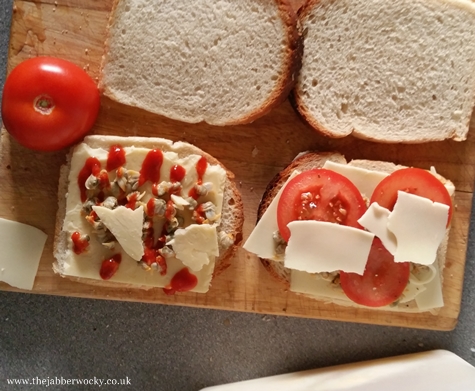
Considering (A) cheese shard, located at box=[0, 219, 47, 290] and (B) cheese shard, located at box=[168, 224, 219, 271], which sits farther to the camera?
(A) cheese shard, located at box=[0, 219, 47, 290]

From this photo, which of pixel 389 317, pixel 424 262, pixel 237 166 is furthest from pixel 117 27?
pixel 389 317

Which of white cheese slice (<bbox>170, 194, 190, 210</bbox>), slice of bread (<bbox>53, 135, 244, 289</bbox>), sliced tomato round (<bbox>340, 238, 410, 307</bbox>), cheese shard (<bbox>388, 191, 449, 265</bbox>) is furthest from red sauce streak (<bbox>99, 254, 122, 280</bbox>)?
cheese shard (<bbox>388, 191, 449, 265</bbox>)

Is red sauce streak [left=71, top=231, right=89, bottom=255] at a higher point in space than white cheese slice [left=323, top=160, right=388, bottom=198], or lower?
lower

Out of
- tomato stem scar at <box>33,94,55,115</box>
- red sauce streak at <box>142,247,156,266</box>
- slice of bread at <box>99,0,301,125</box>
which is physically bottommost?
red sauce streak at <box>142,247,156,266</box>

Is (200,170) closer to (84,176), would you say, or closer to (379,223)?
(84,176)

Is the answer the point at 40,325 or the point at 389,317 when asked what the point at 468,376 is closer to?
the point at 389,317

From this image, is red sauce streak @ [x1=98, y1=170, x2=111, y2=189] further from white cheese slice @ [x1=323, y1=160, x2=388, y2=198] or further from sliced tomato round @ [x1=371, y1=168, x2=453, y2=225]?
A: sliced tomato round @ [x1=371, y1=168, x2=453, y2=225]
